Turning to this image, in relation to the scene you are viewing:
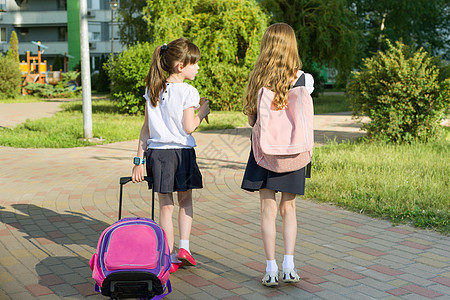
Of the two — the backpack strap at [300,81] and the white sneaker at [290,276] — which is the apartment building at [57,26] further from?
the white sneaker at [290,276]

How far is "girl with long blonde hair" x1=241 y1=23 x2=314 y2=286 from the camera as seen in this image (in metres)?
3.62

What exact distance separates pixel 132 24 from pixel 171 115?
99.5ft

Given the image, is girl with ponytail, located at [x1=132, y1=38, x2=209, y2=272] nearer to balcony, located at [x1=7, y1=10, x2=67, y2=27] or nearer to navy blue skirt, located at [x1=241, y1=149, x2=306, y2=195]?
navy blue skirt, located at [x1=241, y1=149, x2=306, y2=195]

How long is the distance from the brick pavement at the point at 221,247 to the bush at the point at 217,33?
Answer: 1295cm

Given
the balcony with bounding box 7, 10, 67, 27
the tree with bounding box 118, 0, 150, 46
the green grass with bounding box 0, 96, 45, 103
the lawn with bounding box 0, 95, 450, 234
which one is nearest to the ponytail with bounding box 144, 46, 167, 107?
the lawn with bounding box 0, 95, 450, 234

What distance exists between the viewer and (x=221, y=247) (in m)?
4.69

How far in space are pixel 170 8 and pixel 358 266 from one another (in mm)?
17483

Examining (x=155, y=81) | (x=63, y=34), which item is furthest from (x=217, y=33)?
(x=63, y=34)

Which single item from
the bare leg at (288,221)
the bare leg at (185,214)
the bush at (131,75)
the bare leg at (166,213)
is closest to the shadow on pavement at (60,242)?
the bare leg at (166,213)

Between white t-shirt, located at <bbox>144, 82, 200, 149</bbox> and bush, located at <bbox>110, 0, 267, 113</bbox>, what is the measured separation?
1570 cm

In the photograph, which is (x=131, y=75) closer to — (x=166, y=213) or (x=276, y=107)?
(x=166, y=213)

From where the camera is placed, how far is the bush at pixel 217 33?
792 inches

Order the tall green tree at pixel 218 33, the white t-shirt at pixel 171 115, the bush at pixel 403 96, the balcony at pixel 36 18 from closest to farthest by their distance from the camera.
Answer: the white t-shirt at pixel 171 115 < the bush at pixel 403 96 < the tall green tree at pixel 218 33 < the balcony at pixel 36 18

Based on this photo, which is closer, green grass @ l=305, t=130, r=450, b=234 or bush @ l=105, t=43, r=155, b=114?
green grass @ l=305, t=130, r=450, b=234
